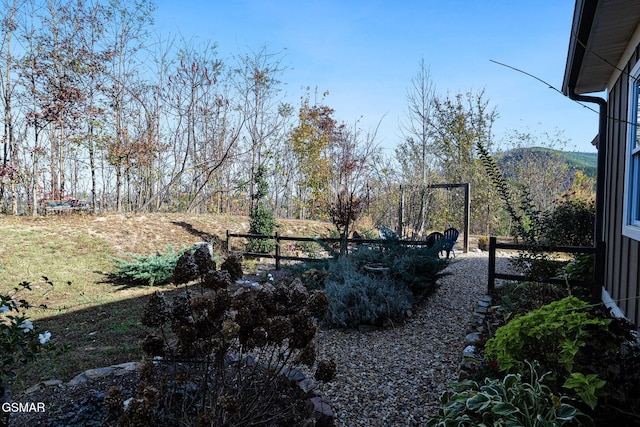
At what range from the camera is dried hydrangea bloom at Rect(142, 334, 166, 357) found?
1.59 m

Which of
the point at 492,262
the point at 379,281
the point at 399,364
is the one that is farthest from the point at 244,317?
the point at 492,262

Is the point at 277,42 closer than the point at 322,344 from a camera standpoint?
No

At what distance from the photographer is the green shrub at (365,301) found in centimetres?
379

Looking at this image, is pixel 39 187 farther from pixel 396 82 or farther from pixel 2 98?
pixel 396 82

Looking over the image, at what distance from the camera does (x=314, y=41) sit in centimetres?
697

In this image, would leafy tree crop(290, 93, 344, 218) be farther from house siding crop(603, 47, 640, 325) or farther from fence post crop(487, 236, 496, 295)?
house siding crop(603, 47, 640, 325)

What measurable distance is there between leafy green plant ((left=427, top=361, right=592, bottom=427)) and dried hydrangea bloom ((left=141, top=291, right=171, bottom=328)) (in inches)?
50.0

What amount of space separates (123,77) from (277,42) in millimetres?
4561

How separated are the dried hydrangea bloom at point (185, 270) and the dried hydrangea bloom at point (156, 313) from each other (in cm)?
11

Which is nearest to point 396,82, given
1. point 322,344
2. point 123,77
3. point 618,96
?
point 123,77

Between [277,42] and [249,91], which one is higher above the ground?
[277,42]

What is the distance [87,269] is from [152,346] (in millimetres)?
6323

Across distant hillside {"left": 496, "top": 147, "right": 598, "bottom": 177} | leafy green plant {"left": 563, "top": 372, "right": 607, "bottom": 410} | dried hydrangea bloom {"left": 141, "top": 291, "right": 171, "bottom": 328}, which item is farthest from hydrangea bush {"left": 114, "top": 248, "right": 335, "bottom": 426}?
distant hillside {"left": 496, "top": 147, "right": 598, "bottom": 177}

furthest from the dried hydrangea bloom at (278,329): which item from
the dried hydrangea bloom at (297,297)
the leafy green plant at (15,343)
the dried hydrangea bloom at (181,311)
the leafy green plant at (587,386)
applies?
the leafy green plant at (15,343)
